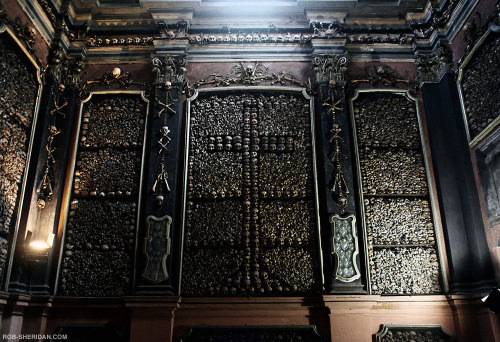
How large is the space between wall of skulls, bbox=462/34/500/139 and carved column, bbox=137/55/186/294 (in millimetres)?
3126

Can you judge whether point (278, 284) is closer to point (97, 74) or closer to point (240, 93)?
point (240, 93)

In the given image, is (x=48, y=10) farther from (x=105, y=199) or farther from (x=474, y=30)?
(x=474, y=30)

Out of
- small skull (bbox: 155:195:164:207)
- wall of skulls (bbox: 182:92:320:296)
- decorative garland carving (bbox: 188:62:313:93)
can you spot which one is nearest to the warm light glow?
small skull (bbox: 155:195:164:207)

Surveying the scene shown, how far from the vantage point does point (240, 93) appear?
545 cm

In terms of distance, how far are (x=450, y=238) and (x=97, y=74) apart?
14.4 feet

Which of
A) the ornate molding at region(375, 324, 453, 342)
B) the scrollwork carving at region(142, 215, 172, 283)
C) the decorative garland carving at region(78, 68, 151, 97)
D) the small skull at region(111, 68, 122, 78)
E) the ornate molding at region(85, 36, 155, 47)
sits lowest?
the ornate molding at region(375, 324, 453, 342)

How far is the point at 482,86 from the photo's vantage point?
4555 mm

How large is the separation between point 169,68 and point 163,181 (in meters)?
1.39

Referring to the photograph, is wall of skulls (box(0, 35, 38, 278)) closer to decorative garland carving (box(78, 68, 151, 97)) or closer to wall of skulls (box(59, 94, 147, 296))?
wall of skulls (box(59, 94, 147, 296))

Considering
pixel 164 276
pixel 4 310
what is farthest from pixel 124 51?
pixel 4 310

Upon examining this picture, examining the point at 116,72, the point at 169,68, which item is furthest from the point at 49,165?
the point at 169,68

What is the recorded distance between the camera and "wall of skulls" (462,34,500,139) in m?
4.33

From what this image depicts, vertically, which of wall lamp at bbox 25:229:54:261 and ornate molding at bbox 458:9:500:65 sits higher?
ornate molding at bbox 458:9:500:65

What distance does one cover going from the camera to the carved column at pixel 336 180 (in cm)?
454
